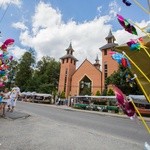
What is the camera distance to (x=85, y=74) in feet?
182

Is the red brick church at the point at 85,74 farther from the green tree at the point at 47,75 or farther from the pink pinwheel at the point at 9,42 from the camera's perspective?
the pink pinwheel at the point at 9,42

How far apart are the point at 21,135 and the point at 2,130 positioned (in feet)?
3.14

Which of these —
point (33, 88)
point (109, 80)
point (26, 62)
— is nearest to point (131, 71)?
point (109, 80)

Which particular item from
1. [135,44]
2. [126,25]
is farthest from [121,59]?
[126,25]

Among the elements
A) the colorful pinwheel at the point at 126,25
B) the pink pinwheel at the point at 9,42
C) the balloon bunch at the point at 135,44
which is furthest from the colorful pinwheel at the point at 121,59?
the pink pinwheel at the point at 9,42

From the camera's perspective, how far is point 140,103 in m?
24.7

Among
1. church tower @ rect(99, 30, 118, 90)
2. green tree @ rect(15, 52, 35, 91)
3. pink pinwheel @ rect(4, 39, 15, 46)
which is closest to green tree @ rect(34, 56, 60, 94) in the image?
green tree @ rect(15, 52, 35, 91)

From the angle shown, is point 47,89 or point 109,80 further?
point 47,89

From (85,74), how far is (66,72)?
20.9 feet

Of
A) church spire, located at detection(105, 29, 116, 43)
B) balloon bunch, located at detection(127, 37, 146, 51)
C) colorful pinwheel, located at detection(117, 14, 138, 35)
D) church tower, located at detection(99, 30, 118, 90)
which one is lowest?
balloon bunch, located at detection(127, 37, 146, 51)

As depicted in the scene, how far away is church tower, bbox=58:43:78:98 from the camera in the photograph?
57.8 metres

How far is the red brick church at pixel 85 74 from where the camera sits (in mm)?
50469

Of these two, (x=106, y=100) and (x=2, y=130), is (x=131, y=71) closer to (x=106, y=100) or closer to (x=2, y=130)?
(x=2, y=130)

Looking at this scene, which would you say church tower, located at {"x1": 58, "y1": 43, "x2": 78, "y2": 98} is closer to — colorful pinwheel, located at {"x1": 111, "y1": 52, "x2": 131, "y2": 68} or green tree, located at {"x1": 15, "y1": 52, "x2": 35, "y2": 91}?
green tree, located at {"x1": 15, "y1": 52, "x2": 35, "y2": 91}
